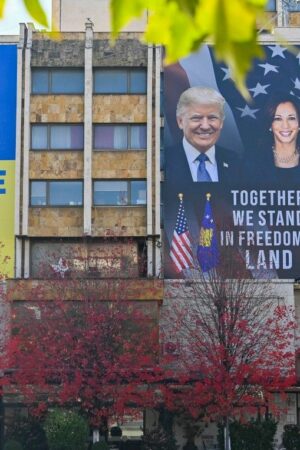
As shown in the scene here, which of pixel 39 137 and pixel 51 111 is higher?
pixel 51 111

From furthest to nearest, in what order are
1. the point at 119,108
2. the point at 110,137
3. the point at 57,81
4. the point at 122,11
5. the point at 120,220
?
the point at 57,81, the point at 110,137, the point at 119,108, the point at 120,220, the point at 122,11

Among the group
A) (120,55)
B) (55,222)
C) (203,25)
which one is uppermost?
(120,55)

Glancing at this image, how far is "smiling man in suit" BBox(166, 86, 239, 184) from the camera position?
45031mm

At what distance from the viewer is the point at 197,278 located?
137ft

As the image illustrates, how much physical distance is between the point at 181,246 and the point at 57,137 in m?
8.14

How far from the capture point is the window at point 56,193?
151 feet

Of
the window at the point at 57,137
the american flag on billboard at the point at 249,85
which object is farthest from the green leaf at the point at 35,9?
the window at the point at 57,137

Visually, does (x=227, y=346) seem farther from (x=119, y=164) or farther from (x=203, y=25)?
(x=203, y=25)

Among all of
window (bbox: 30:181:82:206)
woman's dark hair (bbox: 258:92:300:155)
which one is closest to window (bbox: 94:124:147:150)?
window (bbox: 30:181:82:206)

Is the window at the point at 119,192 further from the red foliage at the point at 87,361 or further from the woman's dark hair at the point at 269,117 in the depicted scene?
the red foliage at the point at 87,361

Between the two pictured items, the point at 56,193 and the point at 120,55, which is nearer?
the point at 56,193

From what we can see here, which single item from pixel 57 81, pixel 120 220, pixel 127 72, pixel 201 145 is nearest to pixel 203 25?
pixel 201 145

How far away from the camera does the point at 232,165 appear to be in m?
45.0

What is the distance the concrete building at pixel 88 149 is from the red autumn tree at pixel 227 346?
5.13m
